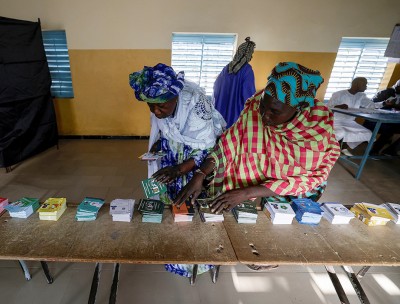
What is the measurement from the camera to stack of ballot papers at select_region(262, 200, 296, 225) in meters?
1.30

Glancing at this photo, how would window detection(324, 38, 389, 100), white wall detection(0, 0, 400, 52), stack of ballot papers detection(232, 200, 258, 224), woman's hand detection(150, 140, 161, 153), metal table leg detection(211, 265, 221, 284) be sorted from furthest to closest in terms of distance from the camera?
window detection(324, 38, 389, 100), white wall detection(0, 0, 400, 52), metal table leg detection(211, 265, 221, 284), woman's hand detection(150, 140, 161, 153), stack of ballot papers detection(232, 200, 258, 224)

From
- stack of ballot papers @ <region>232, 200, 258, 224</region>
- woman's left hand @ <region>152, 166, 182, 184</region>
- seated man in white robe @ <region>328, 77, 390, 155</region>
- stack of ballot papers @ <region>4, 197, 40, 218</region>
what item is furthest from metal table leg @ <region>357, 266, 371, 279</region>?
seated man in white robe @ <region>328, 77, 390, 155</region>

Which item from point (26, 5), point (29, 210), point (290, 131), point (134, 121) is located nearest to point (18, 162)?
point (134, 121)

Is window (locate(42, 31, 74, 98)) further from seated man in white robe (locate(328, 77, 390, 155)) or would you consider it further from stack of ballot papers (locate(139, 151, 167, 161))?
seated man in white robe (locate(328, 77, 390, 155))

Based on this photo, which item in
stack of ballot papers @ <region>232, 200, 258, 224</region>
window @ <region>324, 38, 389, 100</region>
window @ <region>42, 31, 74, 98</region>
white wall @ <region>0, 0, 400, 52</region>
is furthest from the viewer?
window @ <region>324, 38, 389, 100</region>

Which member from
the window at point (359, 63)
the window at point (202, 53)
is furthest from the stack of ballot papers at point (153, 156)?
the window at point (359, 63)

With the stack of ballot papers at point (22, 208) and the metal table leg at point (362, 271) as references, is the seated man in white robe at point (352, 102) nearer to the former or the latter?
the metal table leg at point (362, 271)

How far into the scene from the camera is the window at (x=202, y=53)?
4680 millimetres

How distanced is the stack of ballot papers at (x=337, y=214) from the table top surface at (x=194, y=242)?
0.11ft

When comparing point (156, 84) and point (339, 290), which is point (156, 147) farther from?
point (339, 290)

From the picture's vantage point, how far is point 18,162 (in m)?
3.74

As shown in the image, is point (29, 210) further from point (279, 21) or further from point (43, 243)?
point (279, 21)

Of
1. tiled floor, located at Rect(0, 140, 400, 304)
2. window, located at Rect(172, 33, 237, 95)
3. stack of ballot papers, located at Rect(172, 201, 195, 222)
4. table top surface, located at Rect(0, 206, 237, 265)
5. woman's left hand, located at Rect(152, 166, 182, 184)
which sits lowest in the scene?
tiled floor, located at Rect(0, 140, 400, 304)

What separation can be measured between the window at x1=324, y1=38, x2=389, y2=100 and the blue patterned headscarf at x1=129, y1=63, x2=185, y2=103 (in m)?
5.31
